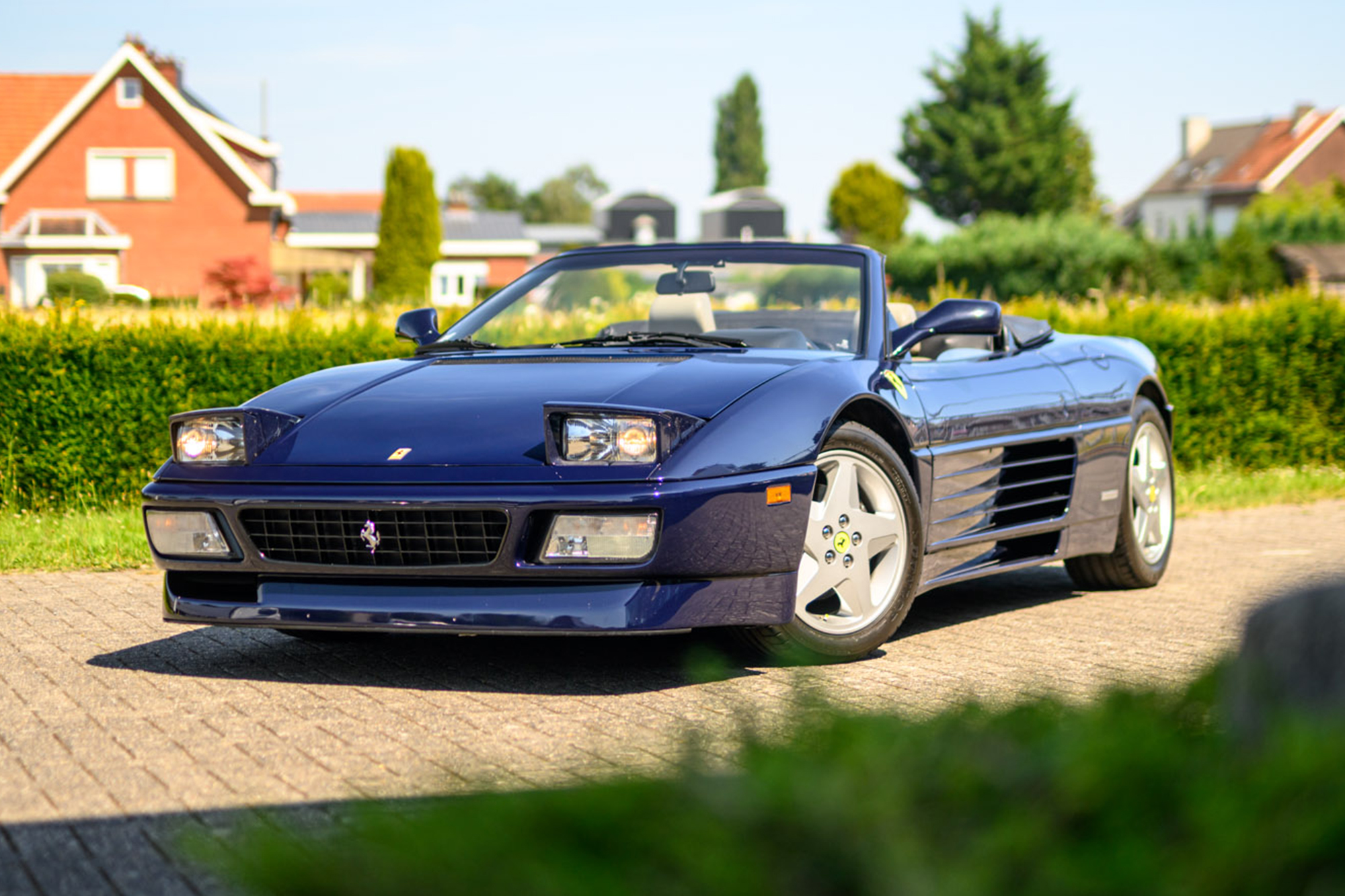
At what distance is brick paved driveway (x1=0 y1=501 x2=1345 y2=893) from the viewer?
3.20 m

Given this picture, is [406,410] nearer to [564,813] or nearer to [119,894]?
[119,894]

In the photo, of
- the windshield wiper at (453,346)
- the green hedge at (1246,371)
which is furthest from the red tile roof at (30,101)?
the windshield wiper at (453,346)

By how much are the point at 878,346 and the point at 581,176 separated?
498ft

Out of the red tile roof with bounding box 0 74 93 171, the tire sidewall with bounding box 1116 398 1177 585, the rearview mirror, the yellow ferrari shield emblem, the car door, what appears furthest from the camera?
the red tile roof with bounding box 0 74 93 171

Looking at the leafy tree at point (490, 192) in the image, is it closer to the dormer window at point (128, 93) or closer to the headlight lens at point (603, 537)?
the dormer window at point (128, 93)

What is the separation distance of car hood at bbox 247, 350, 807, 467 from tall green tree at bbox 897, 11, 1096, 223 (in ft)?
210

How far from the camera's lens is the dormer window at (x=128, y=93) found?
1682 inches

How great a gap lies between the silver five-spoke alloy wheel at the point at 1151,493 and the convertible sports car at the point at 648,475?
84cm

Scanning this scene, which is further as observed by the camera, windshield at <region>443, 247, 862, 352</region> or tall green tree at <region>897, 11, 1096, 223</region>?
tall green tree at <region>897, 11, 1096, 223</region>

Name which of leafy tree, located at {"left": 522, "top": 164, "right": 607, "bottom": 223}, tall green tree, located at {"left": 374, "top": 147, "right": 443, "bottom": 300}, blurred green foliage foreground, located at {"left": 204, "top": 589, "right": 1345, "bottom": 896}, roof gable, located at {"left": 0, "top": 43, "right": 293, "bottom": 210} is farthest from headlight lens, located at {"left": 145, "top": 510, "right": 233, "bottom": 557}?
leafy tree, located at {"left": 522, "top": 164, "right": 607, "bottom": 223}

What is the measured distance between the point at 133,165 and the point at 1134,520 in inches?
1611

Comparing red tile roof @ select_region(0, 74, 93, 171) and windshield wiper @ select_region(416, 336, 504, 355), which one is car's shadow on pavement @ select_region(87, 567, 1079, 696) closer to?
windshield wiper @ select_region(416, 336, 504, 355)

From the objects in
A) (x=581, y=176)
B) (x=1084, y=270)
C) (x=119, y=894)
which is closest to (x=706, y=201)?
(x=581, y=176)

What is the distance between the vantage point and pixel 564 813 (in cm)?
176
